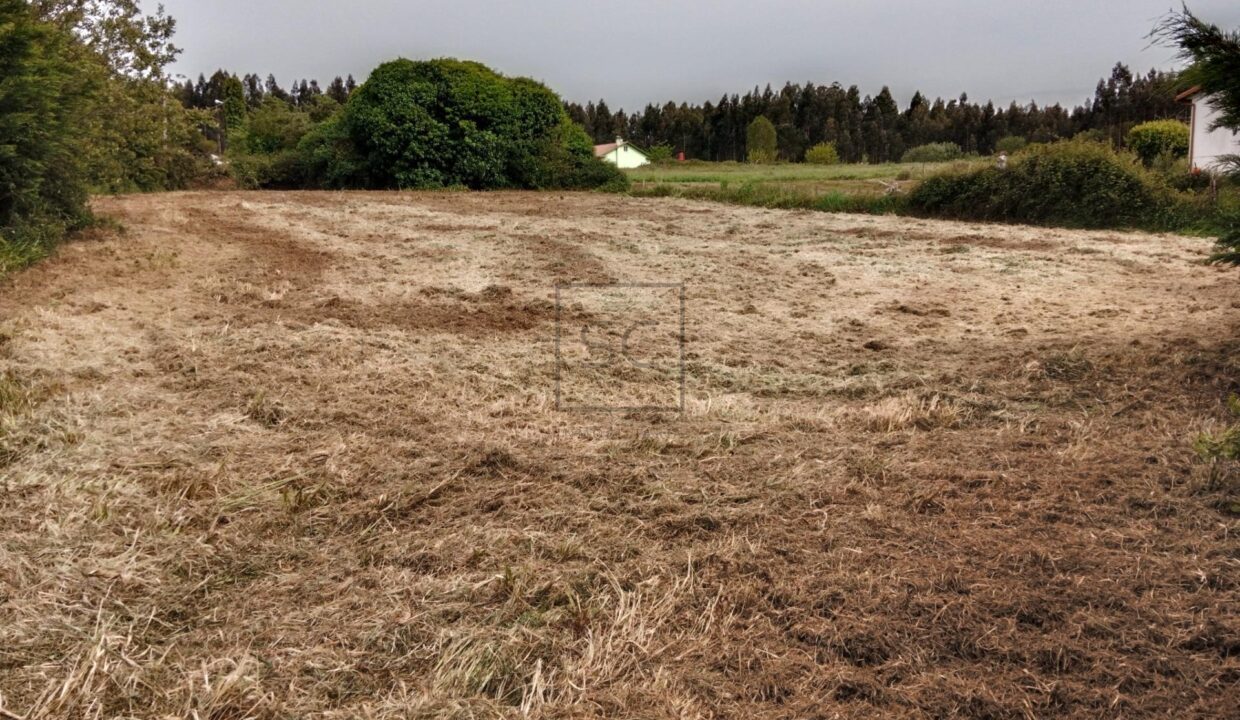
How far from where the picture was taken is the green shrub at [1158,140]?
19750mm

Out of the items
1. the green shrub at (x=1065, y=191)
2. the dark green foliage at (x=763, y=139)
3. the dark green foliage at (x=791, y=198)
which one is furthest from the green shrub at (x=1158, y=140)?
the dark green foliage at (x=763, y=139)

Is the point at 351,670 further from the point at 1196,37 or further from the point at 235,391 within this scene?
the point at 1196,37

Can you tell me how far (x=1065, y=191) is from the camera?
39.9 ft

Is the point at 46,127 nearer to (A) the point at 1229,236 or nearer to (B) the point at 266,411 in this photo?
(B) the point at 266,411

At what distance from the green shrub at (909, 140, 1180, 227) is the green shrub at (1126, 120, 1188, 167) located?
29.7 ft

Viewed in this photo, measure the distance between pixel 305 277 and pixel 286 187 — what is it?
1508cm

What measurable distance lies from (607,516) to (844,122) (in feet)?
174

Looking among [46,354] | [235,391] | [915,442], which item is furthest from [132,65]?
[915,442]

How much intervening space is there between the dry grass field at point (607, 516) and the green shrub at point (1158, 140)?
17.5 meters

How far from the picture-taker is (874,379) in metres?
4.29

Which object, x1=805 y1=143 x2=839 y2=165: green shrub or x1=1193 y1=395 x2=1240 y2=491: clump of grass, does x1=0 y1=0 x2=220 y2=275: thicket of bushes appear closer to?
x1=1193 y1=395 x2=1240 y2=491: clump of grass

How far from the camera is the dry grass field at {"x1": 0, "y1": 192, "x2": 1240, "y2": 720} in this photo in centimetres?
185

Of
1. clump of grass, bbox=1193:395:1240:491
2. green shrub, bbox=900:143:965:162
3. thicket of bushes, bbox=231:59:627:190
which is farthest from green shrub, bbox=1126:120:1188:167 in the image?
clump of grass, bbox=1193:395:1240:491

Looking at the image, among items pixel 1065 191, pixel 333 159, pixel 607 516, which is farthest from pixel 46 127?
pixel 1065 191
